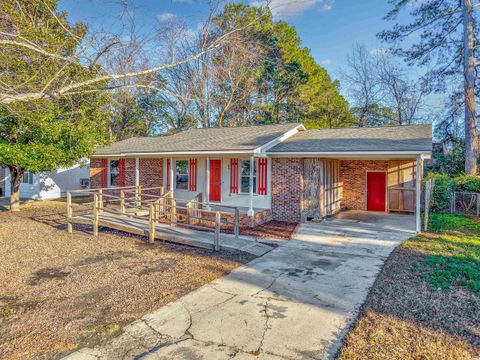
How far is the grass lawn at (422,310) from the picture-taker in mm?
3613

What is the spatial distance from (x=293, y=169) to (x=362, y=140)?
8.95 feet

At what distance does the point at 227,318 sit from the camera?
4453mm

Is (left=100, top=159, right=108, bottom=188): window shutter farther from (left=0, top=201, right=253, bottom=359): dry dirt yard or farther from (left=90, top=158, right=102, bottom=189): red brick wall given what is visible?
(left=0, top=201, right=253, bottom=359): dry dirt yard

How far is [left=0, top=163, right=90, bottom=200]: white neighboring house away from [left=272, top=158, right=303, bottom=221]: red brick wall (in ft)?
44.1

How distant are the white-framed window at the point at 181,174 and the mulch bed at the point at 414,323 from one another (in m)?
10.5

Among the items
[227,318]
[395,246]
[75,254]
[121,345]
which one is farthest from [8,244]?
[395,246]

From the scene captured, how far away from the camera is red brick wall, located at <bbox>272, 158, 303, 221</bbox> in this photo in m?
11.8

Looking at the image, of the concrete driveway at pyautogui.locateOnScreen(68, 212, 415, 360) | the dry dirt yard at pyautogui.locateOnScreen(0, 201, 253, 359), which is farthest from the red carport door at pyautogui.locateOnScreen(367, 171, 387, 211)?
the dry dirt yard at pyautogui.locateOnScreen(0, 201, 253, 359)

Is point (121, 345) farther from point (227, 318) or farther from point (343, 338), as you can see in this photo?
point (343, 338)

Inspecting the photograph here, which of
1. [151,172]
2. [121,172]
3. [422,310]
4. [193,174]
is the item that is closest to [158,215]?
[193,174]

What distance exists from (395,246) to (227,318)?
19.4 feet

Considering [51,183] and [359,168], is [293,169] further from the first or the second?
[51,183]

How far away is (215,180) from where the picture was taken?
541 inches

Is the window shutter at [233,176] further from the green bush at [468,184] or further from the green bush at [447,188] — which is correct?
the green bush at [468,184]
